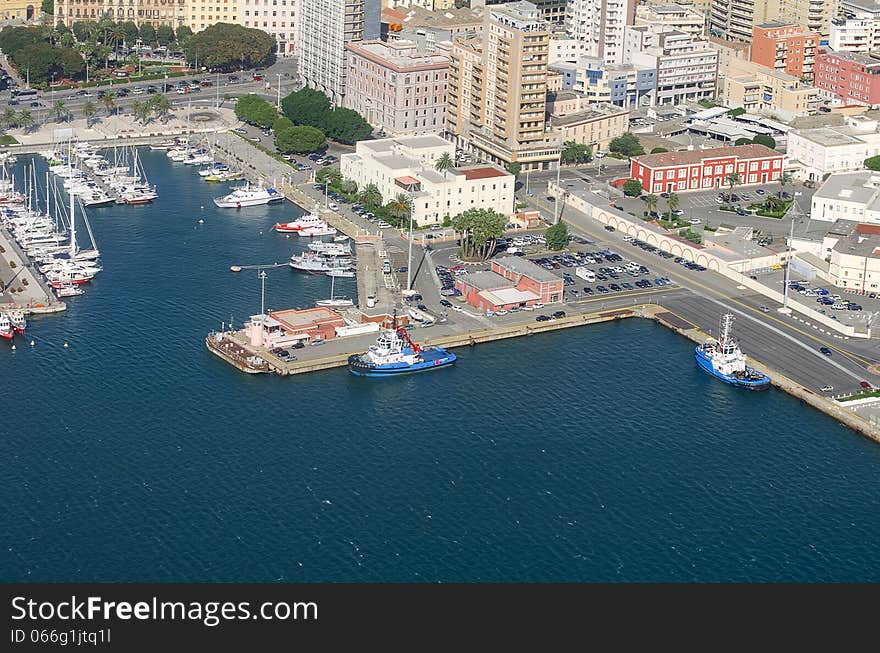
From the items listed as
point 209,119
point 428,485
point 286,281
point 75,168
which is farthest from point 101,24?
point 428,485

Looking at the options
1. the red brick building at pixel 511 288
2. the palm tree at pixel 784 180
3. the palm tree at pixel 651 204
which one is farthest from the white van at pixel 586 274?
the palm tree at pixel 784 180

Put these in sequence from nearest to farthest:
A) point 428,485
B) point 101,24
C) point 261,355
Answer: point 428,485
point 261,355
point 101,24

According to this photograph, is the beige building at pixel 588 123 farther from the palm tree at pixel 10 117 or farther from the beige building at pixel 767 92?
the palm tree at pixel 10 117

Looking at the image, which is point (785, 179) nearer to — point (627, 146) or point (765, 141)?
point (765, 141)

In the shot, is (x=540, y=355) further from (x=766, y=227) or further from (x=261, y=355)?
(x=766, y=227)

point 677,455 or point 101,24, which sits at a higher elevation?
point 101,24

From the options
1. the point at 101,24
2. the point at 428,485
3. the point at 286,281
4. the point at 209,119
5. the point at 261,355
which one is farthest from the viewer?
the point at 101,24
